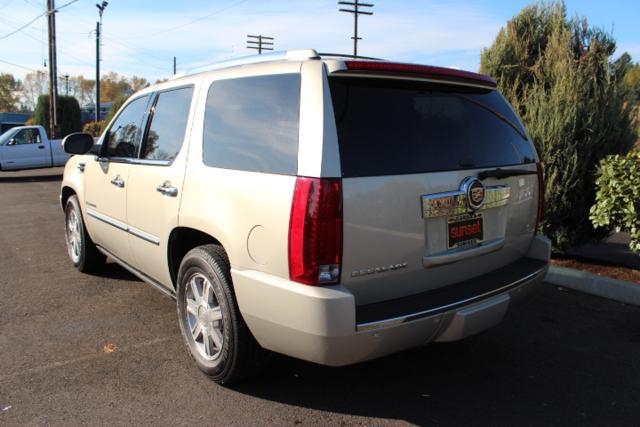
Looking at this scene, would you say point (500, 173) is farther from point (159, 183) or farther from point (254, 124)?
point (159, 183)

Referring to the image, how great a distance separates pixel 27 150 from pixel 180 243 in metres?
16.6

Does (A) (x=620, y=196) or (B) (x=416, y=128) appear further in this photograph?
(A) (x=620, y=196)

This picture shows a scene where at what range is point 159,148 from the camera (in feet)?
12.5

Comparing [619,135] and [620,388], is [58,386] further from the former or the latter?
[619,135]

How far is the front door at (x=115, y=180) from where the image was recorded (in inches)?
167

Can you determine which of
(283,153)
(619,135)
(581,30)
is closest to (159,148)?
(283,153)

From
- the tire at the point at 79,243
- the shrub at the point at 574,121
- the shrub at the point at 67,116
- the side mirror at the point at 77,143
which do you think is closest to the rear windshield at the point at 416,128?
the shrub at the point at 574,121

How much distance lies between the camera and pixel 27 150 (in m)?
17.5

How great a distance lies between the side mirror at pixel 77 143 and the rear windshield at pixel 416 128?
10.4 ft

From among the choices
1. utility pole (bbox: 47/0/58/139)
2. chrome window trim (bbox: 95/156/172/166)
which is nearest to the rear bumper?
chrome window trim (bbox: 95/156/172/166)

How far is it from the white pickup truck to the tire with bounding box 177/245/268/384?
16642mm

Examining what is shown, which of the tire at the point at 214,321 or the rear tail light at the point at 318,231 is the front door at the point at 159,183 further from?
the rear tail light at the point at 318,231

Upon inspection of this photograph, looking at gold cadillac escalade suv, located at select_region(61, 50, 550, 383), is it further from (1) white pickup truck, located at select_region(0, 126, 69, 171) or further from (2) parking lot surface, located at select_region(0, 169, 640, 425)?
(1) white pickup truck, located at select_region(0, 126, 69, 171)

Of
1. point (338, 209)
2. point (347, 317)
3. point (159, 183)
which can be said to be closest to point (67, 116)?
point (159, 183)
